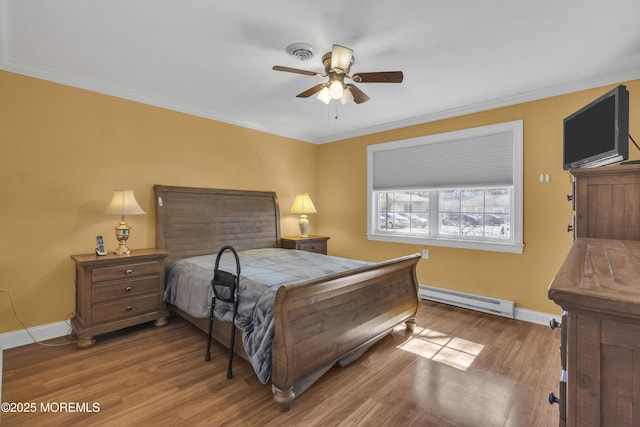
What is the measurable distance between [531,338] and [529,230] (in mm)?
1117

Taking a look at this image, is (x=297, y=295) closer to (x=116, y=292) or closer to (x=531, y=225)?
(x=116, y=292)

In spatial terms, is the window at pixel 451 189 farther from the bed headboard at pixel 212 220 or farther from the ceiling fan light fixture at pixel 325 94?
the ceiling fan light fixture at pixel 325 94

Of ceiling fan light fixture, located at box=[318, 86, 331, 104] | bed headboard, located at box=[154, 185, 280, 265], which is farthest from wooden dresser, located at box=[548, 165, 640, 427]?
bed headboard, located at box=[154, 185, 280, 265]

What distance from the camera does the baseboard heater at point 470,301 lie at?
3.35m

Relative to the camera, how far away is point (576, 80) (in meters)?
2.90

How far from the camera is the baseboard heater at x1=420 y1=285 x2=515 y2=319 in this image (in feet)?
11.0

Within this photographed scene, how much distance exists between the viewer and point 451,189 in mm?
3824

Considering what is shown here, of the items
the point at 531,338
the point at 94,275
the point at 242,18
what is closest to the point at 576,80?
the point at 531,338

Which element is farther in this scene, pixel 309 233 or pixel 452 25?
pixel 309 233

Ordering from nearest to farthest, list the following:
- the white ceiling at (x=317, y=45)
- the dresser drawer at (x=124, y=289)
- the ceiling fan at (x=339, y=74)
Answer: the white ceiling at (x=317, y=45), the ceiling fan at (x=339, y=74), the dresser drawer at (x=124, y=289)

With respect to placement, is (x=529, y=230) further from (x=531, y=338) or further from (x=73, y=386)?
(x=73, y=386)

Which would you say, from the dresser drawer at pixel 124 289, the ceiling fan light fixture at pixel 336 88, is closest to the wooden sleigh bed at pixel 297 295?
the dresser drawer at pixel 124 289

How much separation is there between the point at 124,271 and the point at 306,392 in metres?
2.06

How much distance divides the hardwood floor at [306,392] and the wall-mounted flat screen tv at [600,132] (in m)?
1.57
